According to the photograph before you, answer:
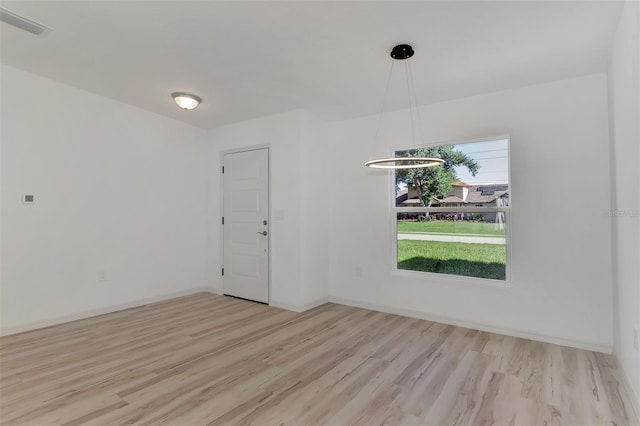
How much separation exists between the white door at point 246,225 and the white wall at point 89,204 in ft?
1.76

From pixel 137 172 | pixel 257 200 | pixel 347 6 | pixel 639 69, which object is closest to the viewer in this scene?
pixel 639 69

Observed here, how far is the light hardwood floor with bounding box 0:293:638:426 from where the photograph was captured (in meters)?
1.98

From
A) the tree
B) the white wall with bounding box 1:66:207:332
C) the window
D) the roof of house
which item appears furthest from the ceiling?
the roof of house

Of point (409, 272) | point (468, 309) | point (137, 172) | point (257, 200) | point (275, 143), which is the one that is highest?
point (275, 143)

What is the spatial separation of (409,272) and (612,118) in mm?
2489

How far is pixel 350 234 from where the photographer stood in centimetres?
448

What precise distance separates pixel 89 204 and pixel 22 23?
80.8 inches

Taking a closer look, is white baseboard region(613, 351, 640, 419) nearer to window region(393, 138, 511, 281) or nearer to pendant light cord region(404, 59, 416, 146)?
window region(393, 138, 511, 281)

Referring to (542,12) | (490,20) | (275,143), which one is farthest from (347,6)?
(275,143)

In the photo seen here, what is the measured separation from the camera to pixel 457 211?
3.73 metres

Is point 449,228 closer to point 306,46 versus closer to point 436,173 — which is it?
point 436,173

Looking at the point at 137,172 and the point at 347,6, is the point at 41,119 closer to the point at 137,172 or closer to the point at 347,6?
the point at 137,172

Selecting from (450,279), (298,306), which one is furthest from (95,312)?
(450,279)

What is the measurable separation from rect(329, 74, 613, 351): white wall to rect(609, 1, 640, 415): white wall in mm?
185
